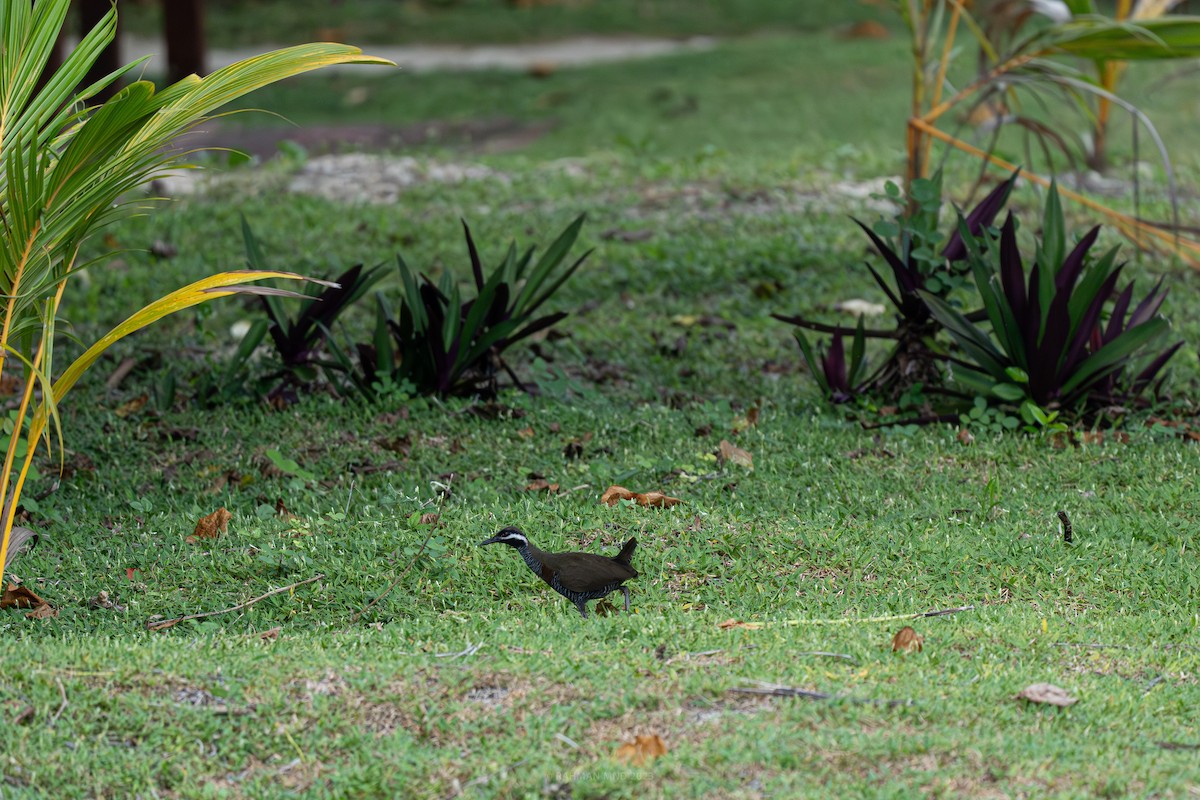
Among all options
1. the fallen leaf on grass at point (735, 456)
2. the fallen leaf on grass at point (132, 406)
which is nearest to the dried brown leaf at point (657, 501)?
the fallen leaf on grass at point (735, 456)

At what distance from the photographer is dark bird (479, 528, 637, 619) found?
306 cm

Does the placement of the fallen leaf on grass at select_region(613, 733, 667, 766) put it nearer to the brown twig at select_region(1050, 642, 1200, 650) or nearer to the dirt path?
the brown twig at select_region(1050, 642, 1200, 650)

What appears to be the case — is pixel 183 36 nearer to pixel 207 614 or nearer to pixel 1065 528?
pixel 207 614

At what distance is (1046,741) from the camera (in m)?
2.34

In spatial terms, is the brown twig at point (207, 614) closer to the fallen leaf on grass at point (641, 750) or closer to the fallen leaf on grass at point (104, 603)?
the fallen leaf on grass at point (104, 603)

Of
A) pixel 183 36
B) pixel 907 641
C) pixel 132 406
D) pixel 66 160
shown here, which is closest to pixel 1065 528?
pixel 907 641

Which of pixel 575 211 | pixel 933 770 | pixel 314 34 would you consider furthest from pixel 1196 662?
pixel 314 34

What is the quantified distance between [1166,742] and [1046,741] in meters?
0.25

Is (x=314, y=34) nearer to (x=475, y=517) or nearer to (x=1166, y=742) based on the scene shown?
(x=475, y=517)

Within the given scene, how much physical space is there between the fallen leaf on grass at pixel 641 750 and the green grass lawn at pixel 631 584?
29mm

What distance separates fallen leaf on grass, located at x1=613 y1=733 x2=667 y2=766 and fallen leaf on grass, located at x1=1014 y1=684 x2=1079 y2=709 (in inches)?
29.7

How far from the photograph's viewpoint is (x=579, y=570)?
10.0 ft

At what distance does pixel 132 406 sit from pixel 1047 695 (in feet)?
11.9

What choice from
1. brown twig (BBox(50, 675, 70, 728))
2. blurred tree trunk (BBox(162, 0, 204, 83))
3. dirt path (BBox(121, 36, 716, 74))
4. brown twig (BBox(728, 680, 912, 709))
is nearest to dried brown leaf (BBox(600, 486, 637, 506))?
brown twig (BBox(728, 680, 912, 709))
